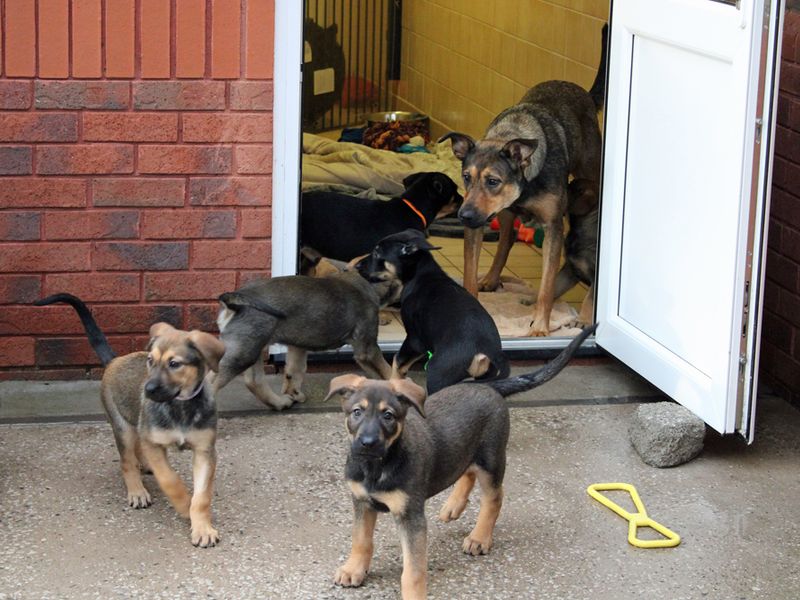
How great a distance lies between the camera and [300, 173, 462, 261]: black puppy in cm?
738

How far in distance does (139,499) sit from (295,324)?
121 cm

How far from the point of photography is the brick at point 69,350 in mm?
6531

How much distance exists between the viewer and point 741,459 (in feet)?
19.4

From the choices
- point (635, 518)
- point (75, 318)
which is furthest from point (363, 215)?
point (635, 518)

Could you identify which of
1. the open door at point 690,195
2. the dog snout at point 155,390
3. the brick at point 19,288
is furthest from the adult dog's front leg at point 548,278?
the dog snout at point 155,390

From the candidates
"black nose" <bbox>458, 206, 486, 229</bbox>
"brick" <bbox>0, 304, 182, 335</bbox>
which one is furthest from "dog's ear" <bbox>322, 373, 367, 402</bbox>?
"black nose" <bbox>458, 206, 486, 229</bbox>

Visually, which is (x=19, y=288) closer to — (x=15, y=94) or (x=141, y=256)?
(x=141, y=256)

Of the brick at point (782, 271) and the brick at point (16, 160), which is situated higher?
the brick at point (16, 160)

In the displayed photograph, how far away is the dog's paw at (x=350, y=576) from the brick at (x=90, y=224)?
8.21 ft

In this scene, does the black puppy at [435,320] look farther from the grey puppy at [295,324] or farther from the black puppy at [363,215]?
the black puppy at [363,215]

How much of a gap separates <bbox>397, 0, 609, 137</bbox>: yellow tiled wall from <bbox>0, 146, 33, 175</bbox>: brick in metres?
4.31

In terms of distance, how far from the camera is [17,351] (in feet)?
21.4

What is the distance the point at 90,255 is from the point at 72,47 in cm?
101

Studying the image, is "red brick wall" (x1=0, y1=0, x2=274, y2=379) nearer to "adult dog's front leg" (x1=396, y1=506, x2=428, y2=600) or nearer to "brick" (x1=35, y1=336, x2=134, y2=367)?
"brick" (x1=35, y1=336, x2=134, y2=367)
